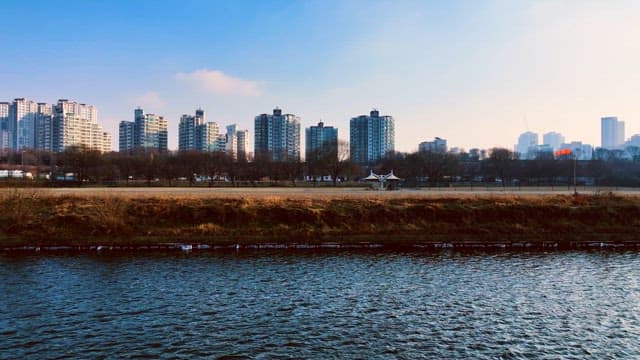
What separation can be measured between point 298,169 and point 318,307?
101m

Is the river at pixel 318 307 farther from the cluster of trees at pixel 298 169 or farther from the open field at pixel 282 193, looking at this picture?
the cluster of trees at pixel 298 169

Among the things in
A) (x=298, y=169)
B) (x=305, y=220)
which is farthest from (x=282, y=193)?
(x=298, y=169)

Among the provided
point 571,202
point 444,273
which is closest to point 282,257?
point 444,273

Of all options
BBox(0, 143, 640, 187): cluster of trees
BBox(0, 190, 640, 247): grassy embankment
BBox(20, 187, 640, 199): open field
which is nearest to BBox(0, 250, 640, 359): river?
BBox(0, 190, 640, 247): grassy embankment

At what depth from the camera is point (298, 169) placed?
120938mm

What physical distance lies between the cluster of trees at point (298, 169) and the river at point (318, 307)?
80.9 metres

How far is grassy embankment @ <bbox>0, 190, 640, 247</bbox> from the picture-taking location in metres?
38.9

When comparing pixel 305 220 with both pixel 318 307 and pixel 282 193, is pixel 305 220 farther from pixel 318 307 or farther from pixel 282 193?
pixel 282 193

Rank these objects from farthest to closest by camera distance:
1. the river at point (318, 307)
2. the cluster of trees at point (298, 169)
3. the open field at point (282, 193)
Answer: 1. the cluster of trees at point (298, 169)
2. the open field at point (282, 193)
3. the river at point (318, 307)

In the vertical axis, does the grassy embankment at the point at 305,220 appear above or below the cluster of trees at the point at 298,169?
below

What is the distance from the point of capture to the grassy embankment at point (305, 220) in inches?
1532

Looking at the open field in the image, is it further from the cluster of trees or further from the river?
the cluster of trees

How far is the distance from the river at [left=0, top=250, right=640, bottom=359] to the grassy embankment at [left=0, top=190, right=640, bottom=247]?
676 cm

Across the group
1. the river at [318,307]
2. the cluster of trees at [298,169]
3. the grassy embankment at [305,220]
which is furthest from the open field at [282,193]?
the cluster of trees at [298,169]
